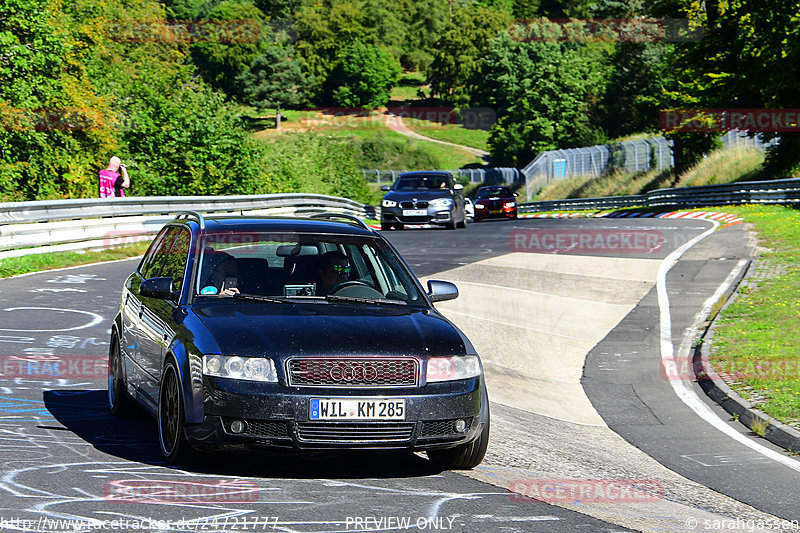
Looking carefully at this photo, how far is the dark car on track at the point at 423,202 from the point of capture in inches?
1214

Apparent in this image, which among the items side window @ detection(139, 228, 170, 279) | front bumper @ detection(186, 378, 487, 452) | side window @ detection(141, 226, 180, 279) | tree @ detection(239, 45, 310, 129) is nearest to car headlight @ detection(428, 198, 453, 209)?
side window @ detection(139, 228, 170, 279)

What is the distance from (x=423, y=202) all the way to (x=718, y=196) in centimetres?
1547

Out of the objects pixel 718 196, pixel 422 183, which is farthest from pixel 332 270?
pixel 718 196

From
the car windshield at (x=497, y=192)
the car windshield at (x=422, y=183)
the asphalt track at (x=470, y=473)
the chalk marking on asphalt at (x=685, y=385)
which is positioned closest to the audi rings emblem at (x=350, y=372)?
the asphalt track at (x=470, y=473)

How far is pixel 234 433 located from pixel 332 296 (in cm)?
140

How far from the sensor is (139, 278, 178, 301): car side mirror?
7027 mm

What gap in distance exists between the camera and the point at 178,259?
768 cm

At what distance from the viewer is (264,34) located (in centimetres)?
14562

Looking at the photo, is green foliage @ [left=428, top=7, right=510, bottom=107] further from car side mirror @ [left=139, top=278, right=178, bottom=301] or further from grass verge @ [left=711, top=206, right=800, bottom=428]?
car side mirror @ [left=139, top=278, right=178, bottom=301]

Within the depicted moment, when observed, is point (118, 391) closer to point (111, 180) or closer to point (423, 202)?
point (111, 180)

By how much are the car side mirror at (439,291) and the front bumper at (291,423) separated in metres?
1.45

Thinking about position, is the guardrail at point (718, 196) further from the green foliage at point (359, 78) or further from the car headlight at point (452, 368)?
the green foliage at point (359, 78)

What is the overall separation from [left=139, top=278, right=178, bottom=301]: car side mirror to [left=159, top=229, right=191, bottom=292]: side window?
118mm

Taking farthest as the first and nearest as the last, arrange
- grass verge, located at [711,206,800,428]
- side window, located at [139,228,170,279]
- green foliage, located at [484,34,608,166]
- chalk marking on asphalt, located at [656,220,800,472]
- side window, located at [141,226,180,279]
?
green foliage, located at [484,34,608,166] < grass verge, located at [711,206,800,428] < chalk marking on asphalt, located at [656,220,800,472] < side window, located at [139,228,170,279] < side window, located at [141,226,180,279]
